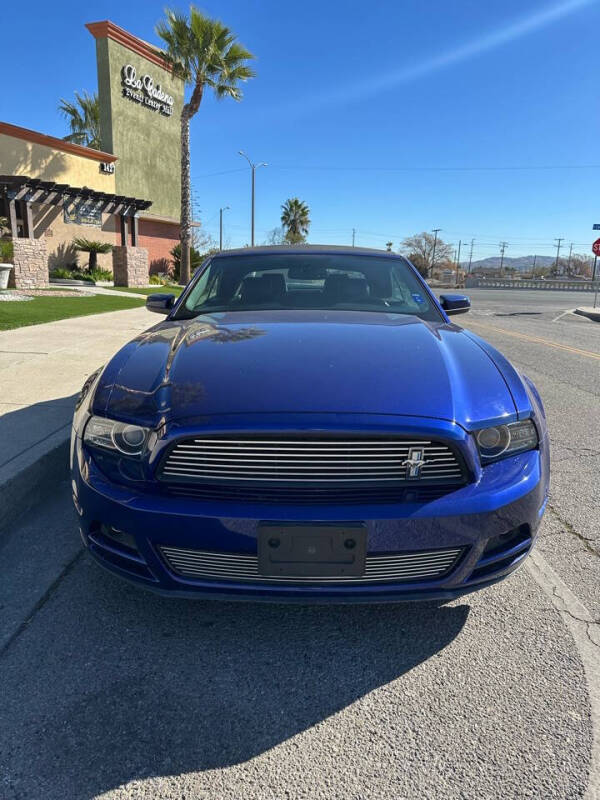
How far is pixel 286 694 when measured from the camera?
1913mm

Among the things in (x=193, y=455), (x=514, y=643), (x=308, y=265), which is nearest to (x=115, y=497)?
(x=193, y=455)

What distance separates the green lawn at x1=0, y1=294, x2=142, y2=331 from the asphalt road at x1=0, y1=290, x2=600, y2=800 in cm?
791

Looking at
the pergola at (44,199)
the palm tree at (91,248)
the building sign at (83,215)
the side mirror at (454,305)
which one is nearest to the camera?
the side mirror at (454,305)

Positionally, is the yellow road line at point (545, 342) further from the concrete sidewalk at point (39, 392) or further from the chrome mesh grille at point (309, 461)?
the chrome mesh grille at point (309, 461)

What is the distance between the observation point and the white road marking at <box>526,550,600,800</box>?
1666 millimetres

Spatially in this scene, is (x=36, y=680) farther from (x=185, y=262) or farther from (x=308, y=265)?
(x=185, y=262)

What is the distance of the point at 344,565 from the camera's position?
186 centimetres

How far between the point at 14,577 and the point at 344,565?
1650mm

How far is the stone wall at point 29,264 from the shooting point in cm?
1661

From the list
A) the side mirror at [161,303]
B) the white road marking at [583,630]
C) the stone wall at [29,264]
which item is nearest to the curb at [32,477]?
the side mirror at [161,303]

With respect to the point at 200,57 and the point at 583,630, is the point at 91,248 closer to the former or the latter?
the point at 200,57

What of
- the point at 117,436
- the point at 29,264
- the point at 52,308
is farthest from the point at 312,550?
the point at 29,264

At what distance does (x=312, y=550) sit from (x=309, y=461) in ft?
0.95

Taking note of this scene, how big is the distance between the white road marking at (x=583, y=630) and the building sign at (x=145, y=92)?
108 ft
